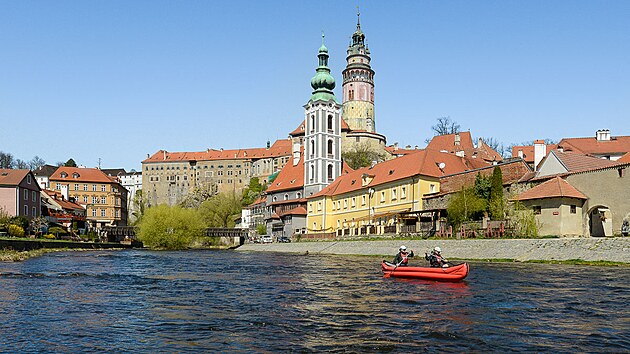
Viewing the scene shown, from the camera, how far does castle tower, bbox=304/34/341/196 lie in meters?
99.4

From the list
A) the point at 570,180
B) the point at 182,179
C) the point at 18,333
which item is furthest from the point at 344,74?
the point at 18,333

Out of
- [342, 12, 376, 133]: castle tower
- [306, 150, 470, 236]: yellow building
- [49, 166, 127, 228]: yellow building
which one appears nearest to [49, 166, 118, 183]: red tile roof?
[49, 166, 127, 228]: yellow building

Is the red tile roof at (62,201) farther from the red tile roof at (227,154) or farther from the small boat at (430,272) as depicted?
the small boat at (430,272)

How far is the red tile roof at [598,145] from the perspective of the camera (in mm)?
81250

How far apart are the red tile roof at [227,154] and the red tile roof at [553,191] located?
12100cm

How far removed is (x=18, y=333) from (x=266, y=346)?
6411mm

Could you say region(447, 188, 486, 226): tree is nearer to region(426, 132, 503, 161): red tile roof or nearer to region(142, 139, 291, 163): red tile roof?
region(426, 132, 503, 161): red tile roof

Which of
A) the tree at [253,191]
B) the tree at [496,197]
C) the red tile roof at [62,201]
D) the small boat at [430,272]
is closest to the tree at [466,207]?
the tree at [496,197]

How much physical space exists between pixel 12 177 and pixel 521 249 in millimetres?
67982

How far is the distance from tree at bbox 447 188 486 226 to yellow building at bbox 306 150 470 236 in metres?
5.67

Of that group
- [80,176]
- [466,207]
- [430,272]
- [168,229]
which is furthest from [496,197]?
[80,176]

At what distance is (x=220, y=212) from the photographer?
122m

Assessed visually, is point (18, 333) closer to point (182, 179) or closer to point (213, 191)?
Result: point (213, 191)

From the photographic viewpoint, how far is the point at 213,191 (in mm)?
165000
